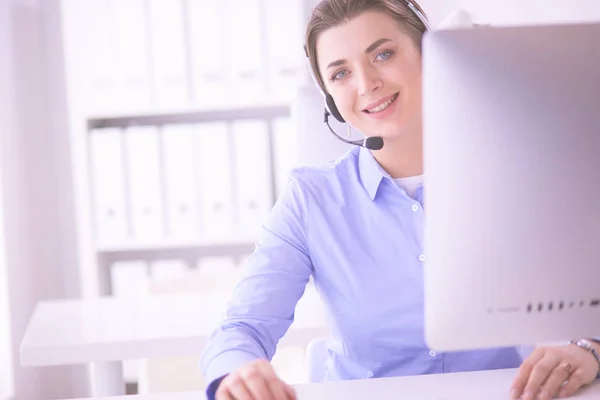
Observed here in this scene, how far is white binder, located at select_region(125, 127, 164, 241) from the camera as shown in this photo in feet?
8.59

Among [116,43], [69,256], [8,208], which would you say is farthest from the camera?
[69,256]

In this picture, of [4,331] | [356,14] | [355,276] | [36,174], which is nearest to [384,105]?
[356,14]

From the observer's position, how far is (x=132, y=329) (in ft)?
5.26

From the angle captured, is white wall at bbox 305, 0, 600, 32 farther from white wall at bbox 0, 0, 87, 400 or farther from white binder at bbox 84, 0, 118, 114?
white wall at bbox 0, 0, 87, 400

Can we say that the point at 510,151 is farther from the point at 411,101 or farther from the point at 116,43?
the point at 116,43

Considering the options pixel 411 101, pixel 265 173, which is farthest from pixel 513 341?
pixel 265 173

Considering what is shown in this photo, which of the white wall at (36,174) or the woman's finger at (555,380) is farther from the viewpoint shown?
the white wall at (36,174)

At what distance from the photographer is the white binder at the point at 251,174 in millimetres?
2598

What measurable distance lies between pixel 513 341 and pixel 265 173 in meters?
1.89

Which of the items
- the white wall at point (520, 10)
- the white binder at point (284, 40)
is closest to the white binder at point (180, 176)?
the white binder at point (284, 40)

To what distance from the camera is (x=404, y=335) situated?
1.21 m

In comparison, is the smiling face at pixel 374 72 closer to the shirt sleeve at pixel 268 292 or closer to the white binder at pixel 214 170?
the shirt sleeve at pixel 268 292

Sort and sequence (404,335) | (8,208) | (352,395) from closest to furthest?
(352,395), (404,335), (8,208)

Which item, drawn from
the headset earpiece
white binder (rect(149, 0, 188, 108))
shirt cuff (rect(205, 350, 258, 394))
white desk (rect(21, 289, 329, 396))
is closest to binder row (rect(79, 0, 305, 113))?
white binder (rect(149, 0, 188, 108))
